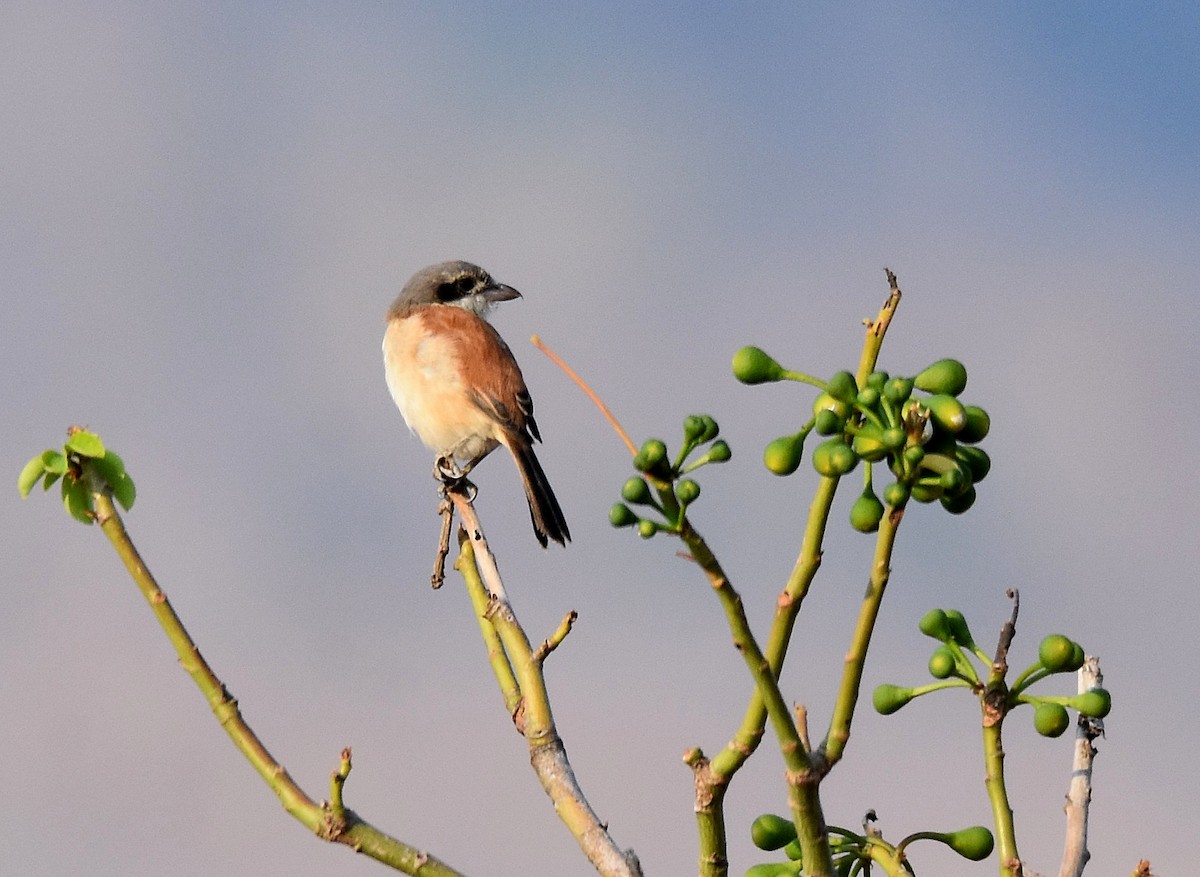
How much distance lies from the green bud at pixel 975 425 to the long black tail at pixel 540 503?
5353 mm

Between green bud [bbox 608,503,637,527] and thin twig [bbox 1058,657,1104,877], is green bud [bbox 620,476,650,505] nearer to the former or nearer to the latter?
green bud [bbox 608,503,637,527]

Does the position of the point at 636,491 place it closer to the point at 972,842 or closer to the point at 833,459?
the point at 833,459

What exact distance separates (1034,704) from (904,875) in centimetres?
35

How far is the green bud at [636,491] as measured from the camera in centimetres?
162

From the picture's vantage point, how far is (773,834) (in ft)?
7.39

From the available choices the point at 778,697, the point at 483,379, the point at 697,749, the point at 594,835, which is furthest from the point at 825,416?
the point at 483,379

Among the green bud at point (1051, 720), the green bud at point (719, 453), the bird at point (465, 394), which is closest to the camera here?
the green bud at point (719, 453)

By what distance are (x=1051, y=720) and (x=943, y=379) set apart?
1.88ft

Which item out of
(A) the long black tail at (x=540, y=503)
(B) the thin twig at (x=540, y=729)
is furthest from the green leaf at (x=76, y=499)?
(A) the long black tail at (x=540, y=503)

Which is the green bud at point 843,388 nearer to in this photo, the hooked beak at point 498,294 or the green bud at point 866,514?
the green bud at point 866,514

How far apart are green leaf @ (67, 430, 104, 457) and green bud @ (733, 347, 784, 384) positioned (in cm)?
113

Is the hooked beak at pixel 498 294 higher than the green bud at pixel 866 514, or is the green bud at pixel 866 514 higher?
the hooked beak at pixel 498 294

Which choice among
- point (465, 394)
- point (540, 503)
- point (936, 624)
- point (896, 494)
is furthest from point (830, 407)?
point (465, 394)

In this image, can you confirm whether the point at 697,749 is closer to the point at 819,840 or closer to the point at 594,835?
the point at 819,840
